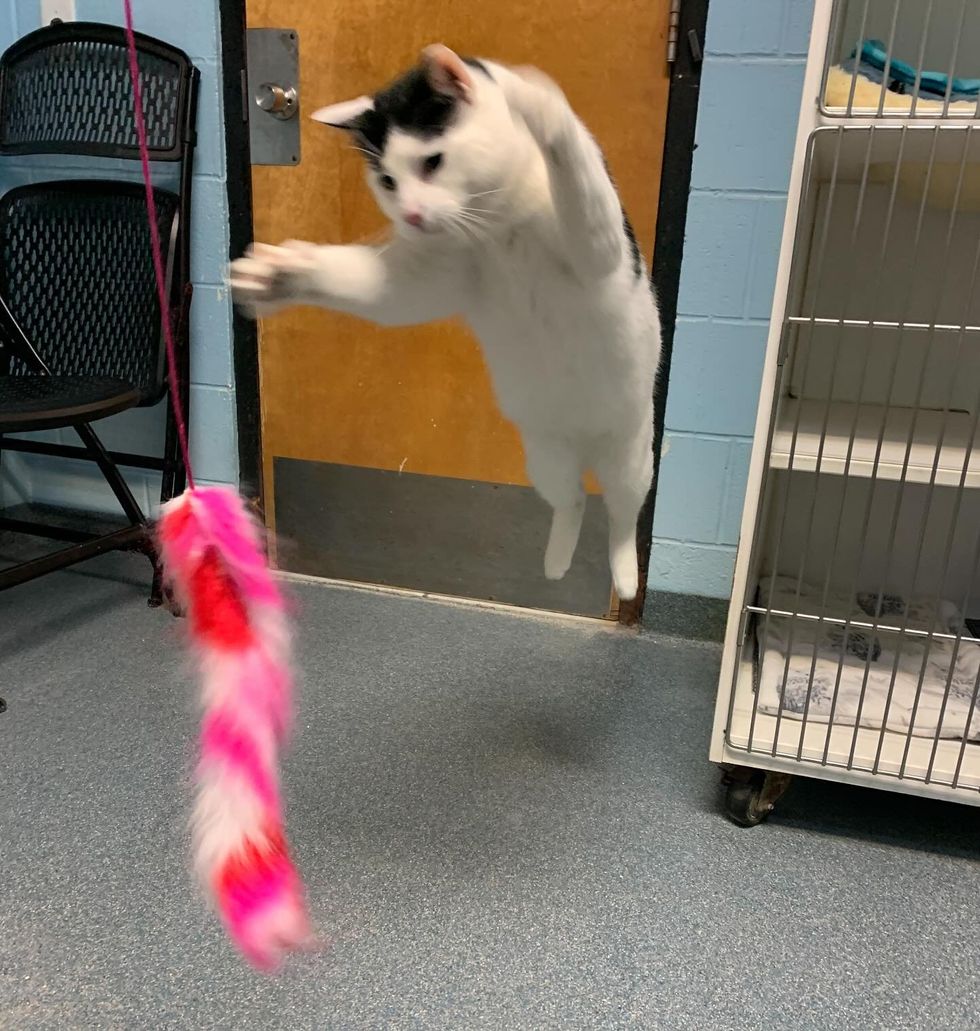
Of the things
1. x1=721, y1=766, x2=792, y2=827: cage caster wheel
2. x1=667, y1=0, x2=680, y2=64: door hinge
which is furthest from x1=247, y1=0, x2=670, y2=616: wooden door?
x1=721, y1=766, x2=792, y2=827: cage caster wheel

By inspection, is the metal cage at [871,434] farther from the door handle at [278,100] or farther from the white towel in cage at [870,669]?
the door handle at [278,100]

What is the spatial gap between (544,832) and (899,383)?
2.90 feet

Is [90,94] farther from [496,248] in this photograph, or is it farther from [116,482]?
[496,248]

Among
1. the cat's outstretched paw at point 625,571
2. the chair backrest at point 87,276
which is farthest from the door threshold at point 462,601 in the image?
the cat's outstretched paw at point 625,571

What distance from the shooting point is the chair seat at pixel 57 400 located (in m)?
1.27

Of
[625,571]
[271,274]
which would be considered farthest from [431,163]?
[625,571]

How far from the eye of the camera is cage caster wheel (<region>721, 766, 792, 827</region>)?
1126 mm

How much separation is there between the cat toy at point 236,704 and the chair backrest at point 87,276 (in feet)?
3.90

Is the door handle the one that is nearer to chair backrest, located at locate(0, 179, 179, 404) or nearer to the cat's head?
the cat's head

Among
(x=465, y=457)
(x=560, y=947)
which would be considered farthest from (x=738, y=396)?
(x=560, y=947)

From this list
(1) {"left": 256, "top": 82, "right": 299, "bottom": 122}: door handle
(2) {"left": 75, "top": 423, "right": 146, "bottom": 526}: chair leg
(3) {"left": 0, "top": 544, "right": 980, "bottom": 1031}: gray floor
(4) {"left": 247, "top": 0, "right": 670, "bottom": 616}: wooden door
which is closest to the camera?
(1) {"left": 256, "top": 82, "right": 299, "bottom": 122}: door handle

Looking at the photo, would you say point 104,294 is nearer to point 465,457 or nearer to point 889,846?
point 465,457

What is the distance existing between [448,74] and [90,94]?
1.40 meters

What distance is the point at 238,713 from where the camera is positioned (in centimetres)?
51
